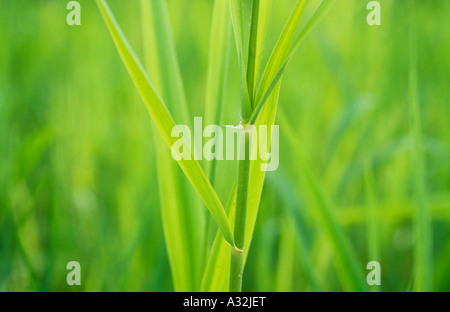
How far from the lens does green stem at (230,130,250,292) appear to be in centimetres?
37

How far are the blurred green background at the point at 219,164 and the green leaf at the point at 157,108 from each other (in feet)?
0.86

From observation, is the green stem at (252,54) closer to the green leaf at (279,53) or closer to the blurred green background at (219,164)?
the green leaf at (279,53)

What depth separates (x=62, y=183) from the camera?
36.1 inches

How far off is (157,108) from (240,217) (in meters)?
0.11

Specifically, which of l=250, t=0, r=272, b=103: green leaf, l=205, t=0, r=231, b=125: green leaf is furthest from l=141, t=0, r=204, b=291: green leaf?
l=250, t=0, r=272, b=103: green leaf

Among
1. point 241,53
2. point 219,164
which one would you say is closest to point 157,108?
point 241,53

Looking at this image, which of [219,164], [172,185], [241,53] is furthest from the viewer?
[219,164]

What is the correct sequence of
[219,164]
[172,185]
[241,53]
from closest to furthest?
[241,53] → [172,185] → [219,164]

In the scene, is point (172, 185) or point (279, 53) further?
point (172, 185)

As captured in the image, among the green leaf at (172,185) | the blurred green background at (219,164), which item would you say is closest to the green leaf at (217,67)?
the green leaf at (172,185)

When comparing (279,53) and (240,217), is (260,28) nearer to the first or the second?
(279,53)

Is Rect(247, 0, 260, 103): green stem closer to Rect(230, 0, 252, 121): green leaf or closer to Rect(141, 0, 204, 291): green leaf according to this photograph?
Rect(230, 0, 252, 121): green leaf

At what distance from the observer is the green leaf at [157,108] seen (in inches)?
13.9

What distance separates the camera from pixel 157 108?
37 cm
